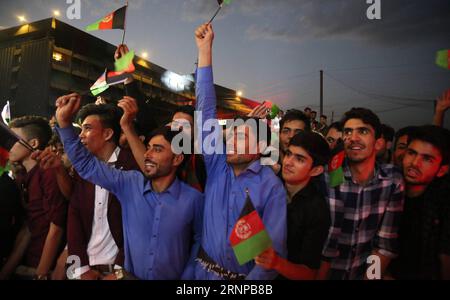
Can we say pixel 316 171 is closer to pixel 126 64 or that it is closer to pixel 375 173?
pixel 375 173

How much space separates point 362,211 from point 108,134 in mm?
1899

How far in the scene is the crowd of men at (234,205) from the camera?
1857 mm

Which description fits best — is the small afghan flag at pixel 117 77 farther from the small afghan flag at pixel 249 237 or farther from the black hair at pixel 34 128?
the small afghan flag at pixel 249 237

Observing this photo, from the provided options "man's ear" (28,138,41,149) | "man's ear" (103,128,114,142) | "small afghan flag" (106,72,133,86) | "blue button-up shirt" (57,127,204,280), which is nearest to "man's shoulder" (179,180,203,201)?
"blue button-up shirt" (57,127,204,280)

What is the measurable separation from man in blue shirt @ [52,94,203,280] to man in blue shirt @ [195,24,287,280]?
0.39ft

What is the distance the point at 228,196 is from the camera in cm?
192

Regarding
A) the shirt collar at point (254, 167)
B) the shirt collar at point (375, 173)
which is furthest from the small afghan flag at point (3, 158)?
the shirt collar at point (375, 173)

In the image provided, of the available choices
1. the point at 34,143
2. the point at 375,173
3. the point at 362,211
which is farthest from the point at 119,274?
the point at 375,173

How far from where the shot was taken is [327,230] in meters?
1.88

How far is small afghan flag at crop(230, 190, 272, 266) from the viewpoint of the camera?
1633 mm

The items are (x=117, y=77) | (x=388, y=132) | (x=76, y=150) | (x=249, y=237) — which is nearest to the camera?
(x=249, y=237)

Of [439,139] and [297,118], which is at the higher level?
[297,118]

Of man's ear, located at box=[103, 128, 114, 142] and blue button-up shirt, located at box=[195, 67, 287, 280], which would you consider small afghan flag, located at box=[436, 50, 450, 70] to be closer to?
blue button-up shirt, located at box=[195, 67, 287, 280]

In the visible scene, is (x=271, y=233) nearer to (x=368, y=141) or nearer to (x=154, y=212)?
(x=154, y=212)
